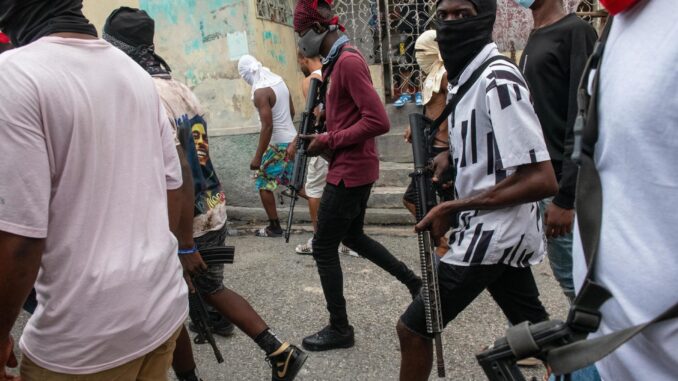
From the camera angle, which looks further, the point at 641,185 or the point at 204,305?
the point at 204,305

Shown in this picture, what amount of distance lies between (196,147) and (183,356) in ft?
3.37

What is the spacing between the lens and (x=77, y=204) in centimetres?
139

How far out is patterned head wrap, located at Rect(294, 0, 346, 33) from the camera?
10.2 ft

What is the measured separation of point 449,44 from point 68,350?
159cm

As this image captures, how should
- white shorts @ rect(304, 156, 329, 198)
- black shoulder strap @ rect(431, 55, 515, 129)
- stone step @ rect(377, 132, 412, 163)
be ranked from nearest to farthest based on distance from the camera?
black shoulder strap @ rect(431, 55, 515, 129)
white shorts @ rect(304, 156, 329, 198)
stone step @ rect(377, 132, 412, 163)

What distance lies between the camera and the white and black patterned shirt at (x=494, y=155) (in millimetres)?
1770

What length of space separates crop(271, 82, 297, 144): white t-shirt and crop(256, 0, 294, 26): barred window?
3.91 feet

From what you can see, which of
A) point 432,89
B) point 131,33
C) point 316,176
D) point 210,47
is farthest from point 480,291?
point 210,47

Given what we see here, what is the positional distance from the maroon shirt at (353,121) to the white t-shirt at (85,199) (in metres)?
1.52

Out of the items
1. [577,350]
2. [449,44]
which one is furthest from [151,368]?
[449,44]

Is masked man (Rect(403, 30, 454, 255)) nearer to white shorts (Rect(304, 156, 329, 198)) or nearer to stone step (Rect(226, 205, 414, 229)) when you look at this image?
white shorts (Rect(304, 156, 329, 198))

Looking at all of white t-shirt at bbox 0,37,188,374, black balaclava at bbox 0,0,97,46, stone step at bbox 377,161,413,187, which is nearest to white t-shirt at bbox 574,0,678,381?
white t-shirt at bbox 0,37,188,374

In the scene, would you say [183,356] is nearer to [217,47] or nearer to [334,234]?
[334,234]

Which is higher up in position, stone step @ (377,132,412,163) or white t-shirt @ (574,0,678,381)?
white t-shirt @ (574,0,678,381)
